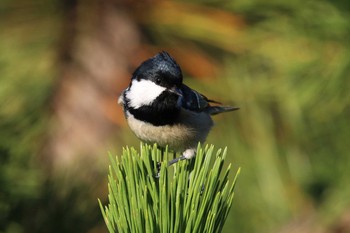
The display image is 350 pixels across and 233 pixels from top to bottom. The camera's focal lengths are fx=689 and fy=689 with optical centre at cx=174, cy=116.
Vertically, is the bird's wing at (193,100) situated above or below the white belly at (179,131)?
above

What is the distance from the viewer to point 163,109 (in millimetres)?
2750

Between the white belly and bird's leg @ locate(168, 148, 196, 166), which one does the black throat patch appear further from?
bird's leg @ locate(168, 148, 196, 166)

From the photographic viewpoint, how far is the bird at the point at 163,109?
2.56 metres

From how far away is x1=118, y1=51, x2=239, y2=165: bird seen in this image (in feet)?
8.41

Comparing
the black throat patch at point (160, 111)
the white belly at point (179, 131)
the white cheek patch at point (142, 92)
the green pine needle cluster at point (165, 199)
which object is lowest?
the white belly at point (179, 131)

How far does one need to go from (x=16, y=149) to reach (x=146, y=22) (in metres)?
0.91

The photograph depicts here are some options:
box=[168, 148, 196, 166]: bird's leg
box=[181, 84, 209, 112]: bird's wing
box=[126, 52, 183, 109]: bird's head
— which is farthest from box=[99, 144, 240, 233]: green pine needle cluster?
box=[181, 84, 209, 112]: bird's wing

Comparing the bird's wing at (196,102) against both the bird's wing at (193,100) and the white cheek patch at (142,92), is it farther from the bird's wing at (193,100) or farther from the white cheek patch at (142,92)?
the white cheek patch at (142,92)

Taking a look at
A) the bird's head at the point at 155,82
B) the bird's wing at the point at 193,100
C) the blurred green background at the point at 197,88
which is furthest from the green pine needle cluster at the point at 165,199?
the bird's wing at the point at 193,100

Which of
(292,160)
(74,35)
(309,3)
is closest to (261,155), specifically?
(292,160)

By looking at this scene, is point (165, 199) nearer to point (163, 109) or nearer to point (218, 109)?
point (163, 109)

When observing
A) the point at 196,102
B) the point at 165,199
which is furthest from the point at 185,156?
the point at 165,199

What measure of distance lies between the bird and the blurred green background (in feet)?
0.30

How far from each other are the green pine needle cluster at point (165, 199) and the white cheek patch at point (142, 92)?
46.3 inches
